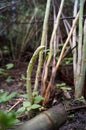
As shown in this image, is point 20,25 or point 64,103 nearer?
point 64,103

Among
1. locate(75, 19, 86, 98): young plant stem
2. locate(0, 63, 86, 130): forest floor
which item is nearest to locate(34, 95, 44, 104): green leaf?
locate(0, 63, 86, 130): forest floor

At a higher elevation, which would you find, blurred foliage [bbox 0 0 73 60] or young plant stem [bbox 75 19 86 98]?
blurred foliage [bbox 0 0 73 60]

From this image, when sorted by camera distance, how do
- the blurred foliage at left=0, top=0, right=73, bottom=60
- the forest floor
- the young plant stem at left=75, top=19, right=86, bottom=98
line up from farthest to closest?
the blurred foliage at left=0, top=0, right=73, bottom=60
the young plant stem at left=75, top=19, right=86, bottom=98
the forest floor

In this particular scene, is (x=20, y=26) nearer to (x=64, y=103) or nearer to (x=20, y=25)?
(x=20, y=25)

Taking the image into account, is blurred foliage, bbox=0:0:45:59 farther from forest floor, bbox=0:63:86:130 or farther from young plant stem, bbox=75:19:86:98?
young plant stem, bbox=75:19:86:98

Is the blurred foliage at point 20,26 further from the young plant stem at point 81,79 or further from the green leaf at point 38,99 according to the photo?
the green leaf at point 38,99

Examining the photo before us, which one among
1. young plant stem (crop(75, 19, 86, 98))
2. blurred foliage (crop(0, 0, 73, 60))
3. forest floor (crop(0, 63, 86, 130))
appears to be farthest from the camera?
blurred foliage (crop(0, 0, 73, 60))

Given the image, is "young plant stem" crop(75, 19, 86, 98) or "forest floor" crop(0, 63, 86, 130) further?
"young plant stem" crop(75, 19, 86, 98)

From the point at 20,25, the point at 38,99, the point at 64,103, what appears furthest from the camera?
the point at 20,25

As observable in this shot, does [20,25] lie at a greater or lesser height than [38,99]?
greater

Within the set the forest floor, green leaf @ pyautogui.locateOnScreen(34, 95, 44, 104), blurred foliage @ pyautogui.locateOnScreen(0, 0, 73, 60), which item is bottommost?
the forest floor

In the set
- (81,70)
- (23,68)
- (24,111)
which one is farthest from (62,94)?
(23,68)

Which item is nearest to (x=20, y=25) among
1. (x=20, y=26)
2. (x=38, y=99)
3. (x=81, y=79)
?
(x=20, y=26)

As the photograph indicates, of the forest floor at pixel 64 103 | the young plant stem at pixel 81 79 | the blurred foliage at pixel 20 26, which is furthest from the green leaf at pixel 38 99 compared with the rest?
the blurred foliage at pixel 20 26
